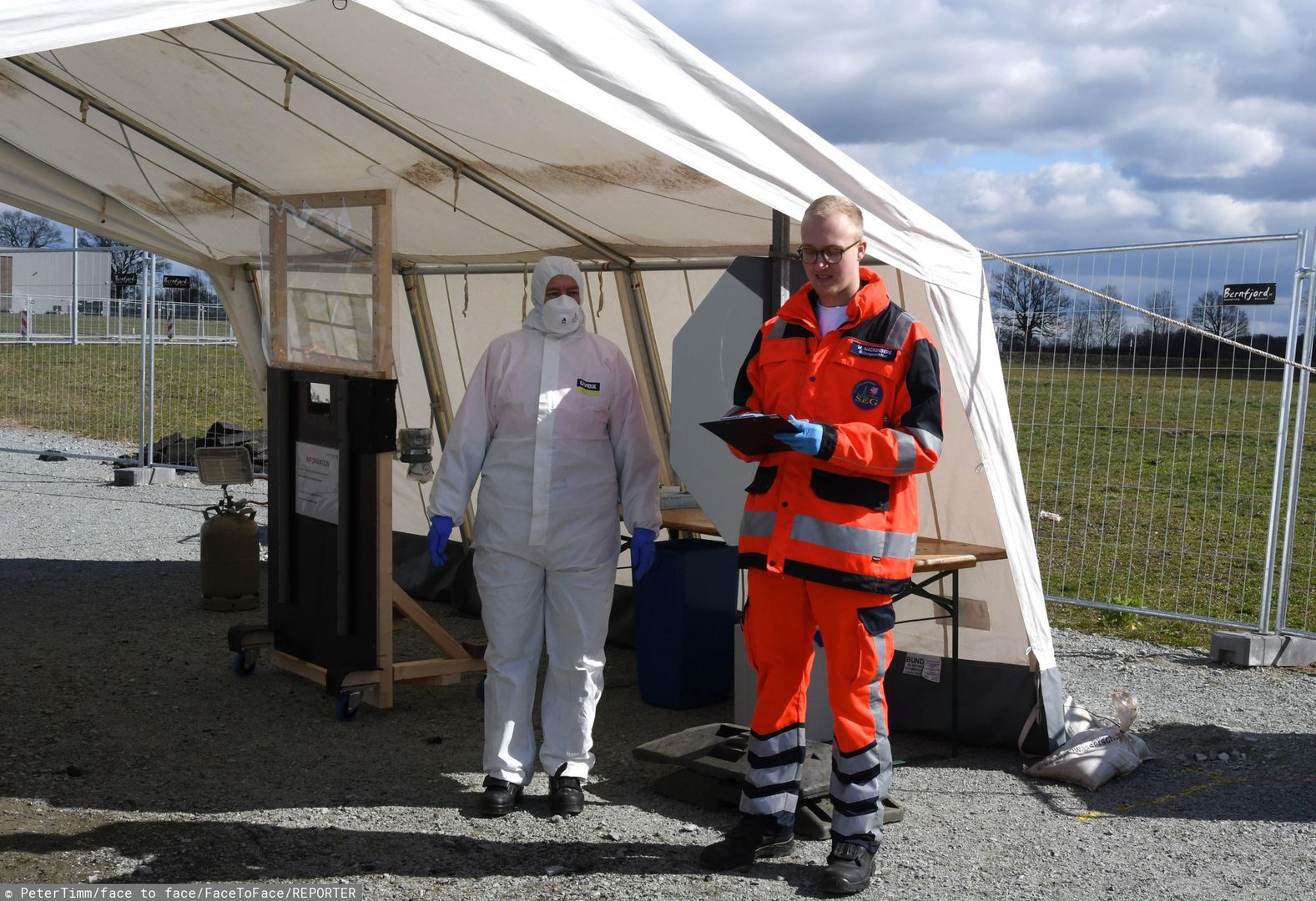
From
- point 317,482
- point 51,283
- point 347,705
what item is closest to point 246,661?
point 347,705

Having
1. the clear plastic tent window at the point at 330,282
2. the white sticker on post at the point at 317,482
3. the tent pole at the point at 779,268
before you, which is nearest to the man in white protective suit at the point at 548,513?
the tent pole at the point at 779,268

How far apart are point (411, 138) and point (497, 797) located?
8.19 ft

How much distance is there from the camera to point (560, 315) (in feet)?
14.0

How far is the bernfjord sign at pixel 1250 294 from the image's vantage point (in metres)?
6.79

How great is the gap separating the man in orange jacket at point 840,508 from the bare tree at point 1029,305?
3.77 meters

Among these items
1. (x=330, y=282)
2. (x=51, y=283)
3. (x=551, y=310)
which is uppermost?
(x=51, y=283)

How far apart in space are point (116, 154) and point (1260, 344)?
6098mm

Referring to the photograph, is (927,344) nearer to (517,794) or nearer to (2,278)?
(517,794)

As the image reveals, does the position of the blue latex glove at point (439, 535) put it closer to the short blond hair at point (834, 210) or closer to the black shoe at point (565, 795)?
the black shoe at point (565, 795)

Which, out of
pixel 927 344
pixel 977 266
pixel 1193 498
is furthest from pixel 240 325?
pixel 1193 498

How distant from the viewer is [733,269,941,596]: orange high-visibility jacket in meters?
3.45

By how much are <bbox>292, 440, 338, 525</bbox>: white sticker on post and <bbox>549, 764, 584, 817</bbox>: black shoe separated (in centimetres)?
164

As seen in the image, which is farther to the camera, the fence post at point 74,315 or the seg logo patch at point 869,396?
the fence post at point 74,315

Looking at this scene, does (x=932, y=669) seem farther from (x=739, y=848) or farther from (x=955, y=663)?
(x=739, y=848)
